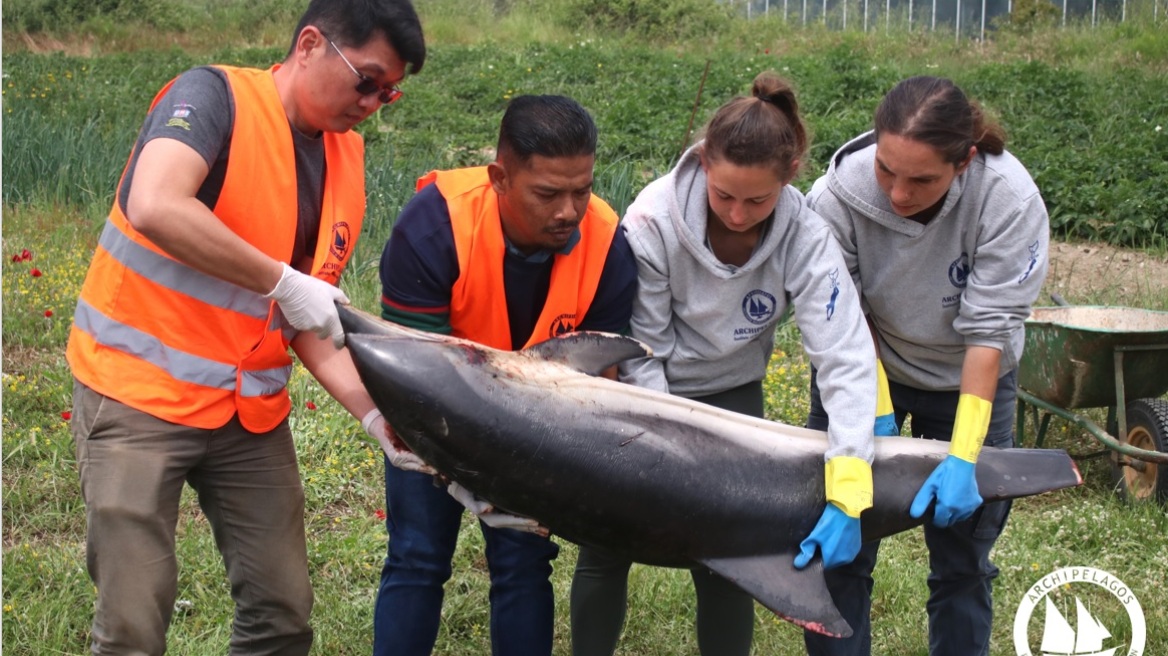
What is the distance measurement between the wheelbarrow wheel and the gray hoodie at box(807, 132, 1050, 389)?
1970 mm

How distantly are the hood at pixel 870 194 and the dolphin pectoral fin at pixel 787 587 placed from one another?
1.04 metres

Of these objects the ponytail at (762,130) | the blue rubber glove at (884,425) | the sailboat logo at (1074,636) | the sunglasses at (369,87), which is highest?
the sunglasses at (369,87)

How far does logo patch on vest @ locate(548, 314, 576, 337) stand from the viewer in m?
3.25

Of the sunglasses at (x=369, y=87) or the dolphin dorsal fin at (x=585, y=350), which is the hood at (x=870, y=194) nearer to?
the dolphin dorsal fin at (x=585, y=350)

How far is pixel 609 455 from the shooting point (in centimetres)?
289

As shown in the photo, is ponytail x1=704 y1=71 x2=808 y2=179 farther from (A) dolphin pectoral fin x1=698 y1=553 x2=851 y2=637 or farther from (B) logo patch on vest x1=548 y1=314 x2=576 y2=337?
(A) dolphin pectoral fin x1=698 y1=553 x2=851 y2=637

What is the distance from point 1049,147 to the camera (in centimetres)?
1121

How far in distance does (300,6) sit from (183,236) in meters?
24.2

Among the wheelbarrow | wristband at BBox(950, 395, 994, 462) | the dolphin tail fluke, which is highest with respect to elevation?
wristband at BBox(950, 395, 994, 462)

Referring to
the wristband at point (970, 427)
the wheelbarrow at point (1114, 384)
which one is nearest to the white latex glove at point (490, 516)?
the wristband at point (970, 427)

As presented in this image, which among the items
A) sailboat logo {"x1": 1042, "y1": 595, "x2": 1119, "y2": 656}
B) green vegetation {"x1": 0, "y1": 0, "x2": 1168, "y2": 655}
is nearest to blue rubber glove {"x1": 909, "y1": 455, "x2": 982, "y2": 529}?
sailboat logo {"x1": 1042, "y1": 595, "x2": 1119, "y2": 656}

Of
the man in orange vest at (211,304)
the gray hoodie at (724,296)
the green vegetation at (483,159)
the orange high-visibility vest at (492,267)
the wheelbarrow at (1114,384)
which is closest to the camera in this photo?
the man in orange vest at (211,304)

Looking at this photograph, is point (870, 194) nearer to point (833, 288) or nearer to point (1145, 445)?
point (833, 288)

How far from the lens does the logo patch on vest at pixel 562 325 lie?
10.7 ft
